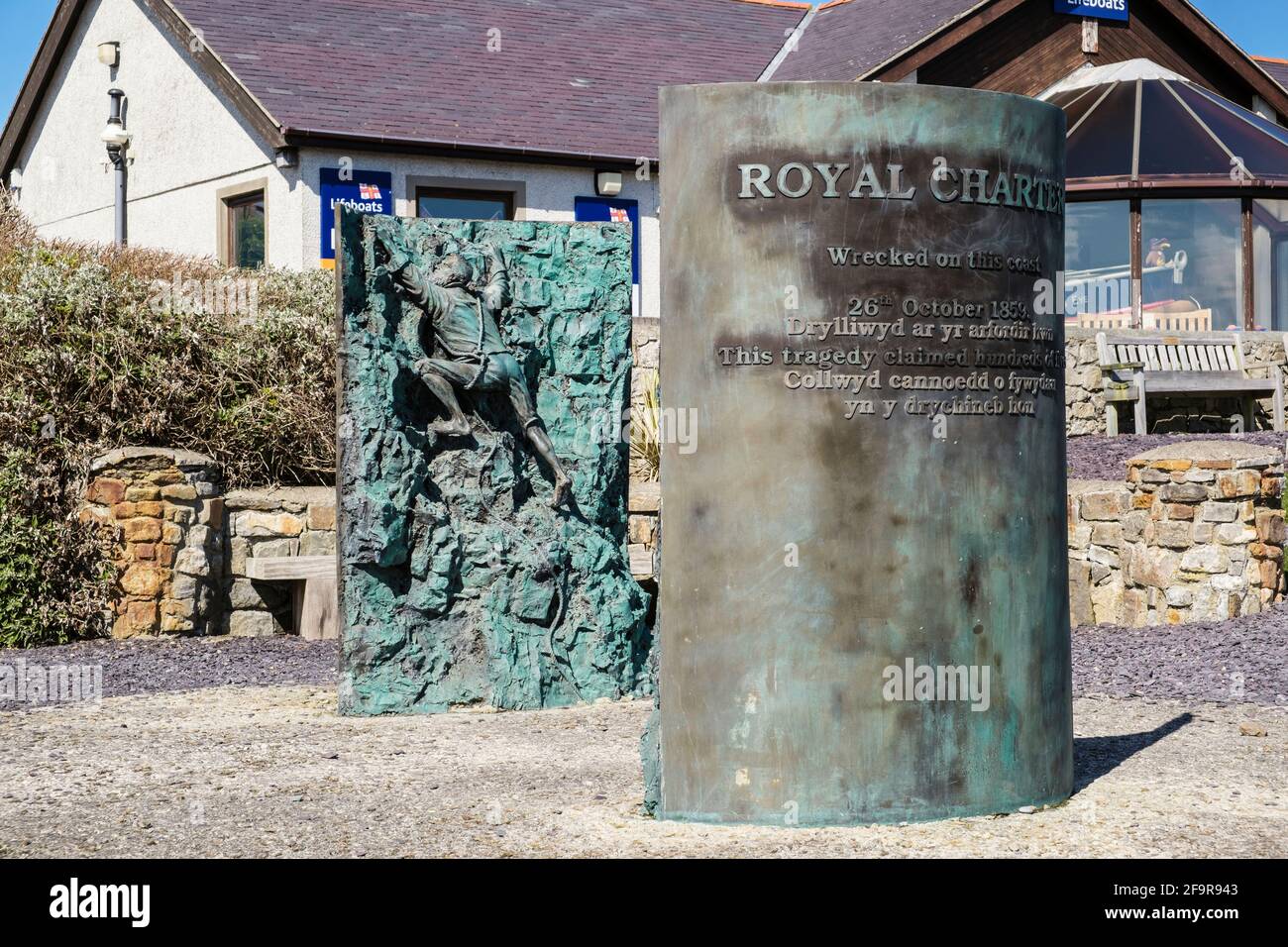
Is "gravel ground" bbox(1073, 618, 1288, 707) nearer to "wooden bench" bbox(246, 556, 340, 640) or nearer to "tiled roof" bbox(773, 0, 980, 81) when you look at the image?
"wooden bench" bbox(246, 556, 340, 640)

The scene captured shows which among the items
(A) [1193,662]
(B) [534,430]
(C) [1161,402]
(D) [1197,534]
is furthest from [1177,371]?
(B) [534,430]

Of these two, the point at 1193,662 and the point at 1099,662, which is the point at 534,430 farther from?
the point at 1193,662

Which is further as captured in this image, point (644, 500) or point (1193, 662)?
point (644, 500)

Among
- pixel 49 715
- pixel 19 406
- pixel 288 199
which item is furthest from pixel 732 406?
pixel 288 199

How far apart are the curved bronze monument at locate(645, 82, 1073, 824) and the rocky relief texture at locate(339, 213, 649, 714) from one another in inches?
101

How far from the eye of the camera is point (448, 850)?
4.49 metres

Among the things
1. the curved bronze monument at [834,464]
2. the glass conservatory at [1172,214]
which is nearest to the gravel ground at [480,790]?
the curved bronze monument at [834,464]

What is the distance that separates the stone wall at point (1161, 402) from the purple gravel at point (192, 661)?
8159 millimetres

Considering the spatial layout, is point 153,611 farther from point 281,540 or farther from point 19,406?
point 19,406

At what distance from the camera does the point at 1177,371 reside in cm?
1477

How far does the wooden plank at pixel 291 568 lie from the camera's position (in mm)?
9422

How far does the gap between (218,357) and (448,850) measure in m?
6.87

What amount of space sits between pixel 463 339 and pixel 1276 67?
21.0m

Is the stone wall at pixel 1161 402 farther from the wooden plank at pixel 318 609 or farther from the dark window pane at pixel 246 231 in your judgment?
the dark window pane at pixel 246 231
